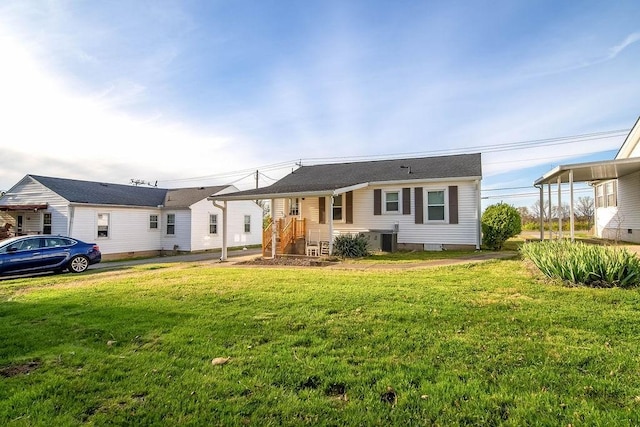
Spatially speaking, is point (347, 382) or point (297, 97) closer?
point (347, 382)

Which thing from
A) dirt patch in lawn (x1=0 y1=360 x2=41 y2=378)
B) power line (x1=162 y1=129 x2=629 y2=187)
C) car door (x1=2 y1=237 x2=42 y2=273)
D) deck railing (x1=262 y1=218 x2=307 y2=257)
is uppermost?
power line (x1=162 y1=129 x2=629 y2=187)

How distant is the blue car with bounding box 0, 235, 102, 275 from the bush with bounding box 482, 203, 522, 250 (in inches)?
665

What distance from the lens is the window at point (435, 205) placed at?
51.0 feet

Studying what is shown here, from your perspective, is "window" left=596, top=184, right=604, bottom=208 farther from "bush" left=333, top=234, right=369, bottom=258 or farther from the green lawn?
the green lawn

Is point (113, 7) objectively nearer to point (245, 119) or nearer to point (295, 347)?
point (245, 119)

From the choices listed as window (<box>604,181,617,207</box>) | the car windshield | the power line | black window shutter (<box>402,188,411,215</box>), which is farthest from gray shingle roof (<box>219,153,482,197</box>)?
the power line

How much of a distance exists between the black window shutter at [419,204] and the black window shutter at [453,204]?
1.21 m

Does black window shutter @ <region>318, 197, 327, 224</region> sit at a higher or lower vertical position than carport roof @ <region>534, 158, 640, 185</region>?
lower

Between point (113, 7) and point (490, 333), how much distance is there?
36.2 feet

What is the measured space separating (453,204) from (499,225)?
6.65 feet

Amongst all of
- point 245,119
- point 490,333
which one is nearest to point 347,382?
point 490,333

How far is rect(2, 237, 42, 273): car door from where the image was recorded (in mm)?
12500

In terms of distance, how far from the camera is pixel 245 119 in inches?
660

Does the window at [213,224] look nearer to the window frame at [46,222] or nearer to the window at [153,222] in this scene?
the window at [153,222]
